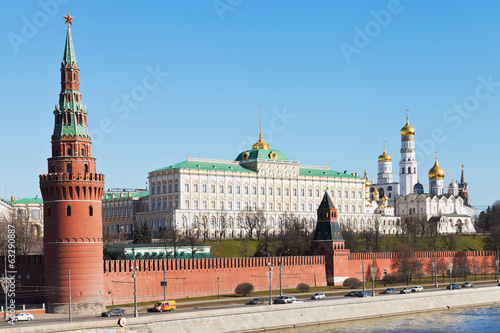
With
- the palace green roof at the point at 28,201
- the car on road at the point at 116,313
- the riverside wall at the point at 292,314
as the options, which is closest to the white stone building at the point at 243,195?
the palace green roof at the point at 28,201

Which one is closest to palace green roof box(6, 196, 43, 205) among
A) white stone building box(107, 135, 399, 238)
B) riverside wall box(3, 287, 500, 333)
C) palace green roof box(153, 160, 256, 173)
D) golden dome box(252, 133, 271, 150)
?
white stone building box(107, 135, 399, 238)

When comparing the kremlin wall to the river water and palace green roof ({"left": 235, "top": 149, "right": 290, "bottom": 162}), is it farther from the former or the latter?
palace green roof ({"left": 235, "top": 149, "right": 290, "bottom": 162})

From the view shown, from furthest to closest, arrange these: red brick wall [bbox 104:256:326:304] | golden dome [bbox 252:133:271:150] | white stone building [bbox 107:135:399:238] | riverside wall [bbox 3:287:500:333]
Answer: golden dome [bbox 252:133:271:150] → white stone building [bbox 107:135:399:238] → red brick wall [bbox 104:256:326:304] → riverside wall [bbox 3:287:500:333]

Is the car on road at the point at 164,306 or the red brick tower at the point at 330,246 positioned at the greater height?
the red brick tower at the point at 330,246

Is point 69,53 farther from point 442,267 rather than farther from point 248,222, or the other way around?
point 248,222

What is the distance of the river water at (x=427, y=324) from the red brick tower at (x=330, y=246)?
19860 mm

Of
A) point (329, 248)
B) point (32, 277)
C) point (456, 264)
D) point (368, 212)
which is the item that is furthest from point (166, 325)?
point (368, 212)

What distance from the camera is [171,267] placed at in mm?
78375

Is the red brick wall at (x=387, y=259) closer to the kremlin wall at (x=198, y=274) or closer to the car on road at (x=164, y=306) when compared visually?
the kremlin wall at (x=198, y=274)

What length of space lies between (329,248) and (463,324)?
29.4 m

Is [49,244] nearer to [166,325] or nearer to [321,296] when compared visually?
[166,325]

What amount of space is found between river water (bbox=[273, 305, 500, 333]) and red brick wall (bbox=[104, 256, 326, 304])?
612 inches

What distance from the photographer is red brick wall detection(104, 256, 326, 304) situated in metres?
73.2

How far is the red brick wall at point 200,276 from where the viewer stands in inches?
2881
